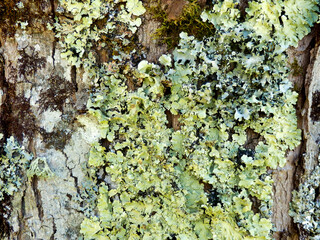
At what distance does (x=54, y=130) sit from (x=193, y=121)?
2.28 ft

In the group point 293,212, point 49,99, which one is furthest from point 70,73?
point 293,212

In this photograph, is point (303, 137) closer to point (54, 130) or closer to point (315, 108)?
point (315, 108)

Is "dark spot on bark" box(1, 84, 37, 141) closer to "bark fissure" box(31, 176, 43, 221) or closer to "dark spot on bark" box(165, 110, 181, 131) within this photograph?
"bark fissure" box(31, 176, 43, 221)

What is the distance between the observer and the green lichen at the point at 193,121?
4.08ft

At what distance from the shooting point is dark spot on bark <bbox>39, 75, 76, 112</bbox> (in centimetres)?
139

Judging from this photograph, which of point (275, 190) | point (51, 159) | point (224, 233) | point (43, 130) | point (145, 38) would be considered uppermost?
point (145, 38)

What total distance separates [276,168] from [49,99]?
115 cm

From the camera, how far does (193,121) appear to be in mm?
1335

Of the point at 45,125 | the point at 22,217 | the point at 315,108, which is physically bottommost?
the point at 22,217

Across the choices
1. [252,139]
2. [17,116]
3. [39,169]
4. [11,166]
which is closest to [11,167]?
[11,166]

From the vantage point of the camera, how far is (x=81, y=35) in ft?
4.38

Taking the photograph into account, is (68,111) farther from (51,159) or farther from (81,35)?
(81,35)

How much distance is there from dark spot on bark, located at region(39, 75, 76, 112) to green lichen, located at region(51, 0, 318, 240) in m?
0.12

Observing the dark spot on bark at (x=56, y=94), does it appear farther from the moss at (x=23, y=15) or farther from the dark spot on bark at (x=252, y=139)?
the dark spot on bark at (x=252, y=139)
